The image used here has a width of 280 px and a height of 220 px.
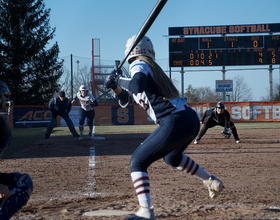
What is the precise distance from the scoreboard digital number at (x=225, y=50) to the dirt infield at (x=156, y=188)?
59.8 feet

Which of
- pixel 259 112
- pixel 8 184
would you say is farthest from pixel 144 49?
pixel 259 112

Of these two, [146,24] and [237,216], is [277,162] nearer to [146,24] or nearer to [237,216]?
[237,216]

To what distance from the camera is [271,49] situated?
24469mm

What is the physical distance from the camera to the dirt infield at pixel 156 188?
3.10 m

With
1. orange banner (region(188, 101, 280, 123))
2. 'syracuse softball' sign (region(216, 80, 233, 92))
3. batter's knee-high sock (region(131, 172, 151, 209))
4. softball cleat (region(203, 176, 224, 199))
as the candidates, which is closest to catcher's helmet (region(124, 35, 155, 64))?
batter's knee-high sock (region(131, 172, 151, 209))

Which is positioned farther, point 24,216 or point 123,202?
point 123,202

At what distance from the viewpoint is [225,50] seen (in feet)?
80.0

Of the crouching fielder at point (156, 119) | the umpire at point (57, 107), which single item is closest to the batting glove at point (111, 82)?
the crouching fielder at point (156, 119)

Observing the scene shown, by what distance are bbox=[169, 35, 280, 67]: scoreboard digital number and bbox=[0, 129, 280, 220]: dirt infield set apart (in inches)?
717

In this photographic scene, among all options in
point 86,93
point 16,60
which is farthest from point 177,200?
point 16,60

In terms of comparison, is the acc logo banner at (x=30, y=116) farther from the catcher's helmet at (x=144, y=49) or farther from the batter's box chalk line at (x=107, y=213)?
the catcher's helmet at (x=144, y=49)

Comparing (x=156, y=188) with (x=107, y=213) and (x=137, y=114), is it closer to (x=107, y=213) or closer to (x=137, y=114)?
(x=107, y=213)

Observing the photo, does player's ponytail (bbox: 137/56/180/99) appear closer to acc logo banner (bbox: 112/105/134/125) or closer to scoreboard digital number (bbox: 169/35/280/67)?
acc logo banner (bbox: 112/105/134/125)

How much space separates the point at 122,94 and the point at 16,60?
26.4 metres
